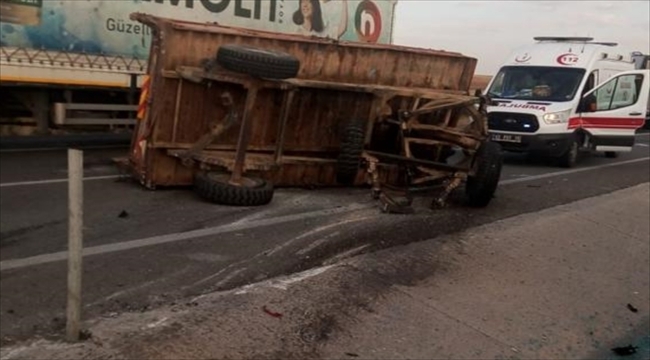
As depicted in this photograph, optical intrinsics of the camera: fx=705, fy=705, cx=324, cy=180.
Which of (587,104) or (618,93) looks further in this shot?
(618,93)

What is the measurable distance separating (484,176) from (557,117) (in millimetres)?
6307

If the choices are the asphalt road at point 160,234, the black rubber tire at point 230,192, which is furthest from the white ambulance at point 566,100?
the black rubber tire at point 230,192

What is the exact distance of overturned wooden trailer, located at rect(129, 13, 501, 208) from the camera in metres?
8.02

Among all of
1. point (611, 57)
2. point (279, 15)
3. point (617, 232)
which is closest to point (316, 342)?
point (617, 232)

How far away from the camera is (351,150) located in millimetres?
8758

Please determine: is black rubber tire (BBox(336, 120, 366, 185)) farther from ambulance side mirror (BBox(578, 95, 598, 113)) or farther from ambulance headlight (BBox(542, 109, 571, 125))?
ambulance side mirror (BBox(578, 95, 598, 113))

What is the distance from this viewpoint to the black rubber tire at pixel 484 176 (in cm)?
855

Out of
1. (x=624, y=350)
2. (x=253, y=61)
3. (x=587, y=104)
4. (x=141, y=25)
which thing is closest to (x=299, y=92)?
(x=253, y=61)

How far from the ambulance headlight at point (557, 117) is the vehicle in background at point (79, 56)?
589cm

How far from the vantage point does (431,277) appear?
5656 mm

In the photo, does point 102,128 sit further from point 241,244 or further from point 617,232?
point 617,232

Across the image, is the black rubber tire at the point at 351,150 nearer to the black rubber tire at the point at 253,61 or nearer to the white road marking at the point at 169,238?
the white road marking at the point at 169,238

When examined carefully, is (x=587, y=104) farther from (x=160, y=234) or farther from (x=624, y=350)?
(x=160, y=234)

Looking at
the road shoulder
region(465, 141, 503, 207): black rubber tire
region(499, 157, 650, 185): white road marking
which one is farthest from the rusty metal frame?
region(499, 157, 650, 185): white road marking
